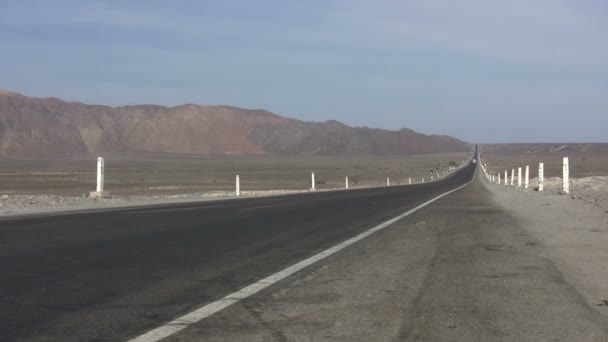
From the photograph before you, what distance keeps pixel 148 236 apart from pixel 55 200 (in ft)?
41.3

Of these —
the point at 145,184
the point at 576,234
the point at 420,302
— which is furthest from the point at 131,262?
the point at 145,184

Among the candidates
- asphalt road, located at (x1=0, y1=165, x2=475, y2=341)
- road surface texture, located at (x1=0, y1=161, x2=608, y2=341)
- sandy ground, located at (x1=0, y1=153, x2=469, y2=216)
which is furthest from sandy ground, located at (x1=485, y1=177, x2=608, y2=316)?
sandy ground, located at (x1=0, y1=153, x2=469, y2=216)

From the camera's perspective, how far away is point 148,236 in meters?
13.3

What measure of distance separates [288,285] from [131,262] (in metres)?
2.76

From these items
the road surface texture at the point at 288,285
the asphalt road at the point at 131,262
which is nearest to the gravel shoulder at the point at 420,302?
the road surface texture at the point at 288,285

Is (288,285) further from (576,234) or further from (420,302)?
(576,234)

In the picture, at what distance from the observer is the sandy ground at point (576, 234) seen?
888 centimetres

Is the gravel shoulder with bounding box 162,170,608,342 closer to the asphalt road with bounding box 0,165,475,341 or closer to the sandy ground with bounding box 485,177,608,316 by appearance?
the sandy ground with bounding box 485,177,608,316

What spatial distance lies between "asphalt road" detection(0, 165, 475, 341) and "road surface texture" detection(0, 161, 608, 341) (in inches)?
0.8

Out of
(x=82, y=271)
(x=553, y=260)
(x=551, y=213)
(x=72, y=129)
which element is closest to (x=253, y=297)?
(x=82, y=271)

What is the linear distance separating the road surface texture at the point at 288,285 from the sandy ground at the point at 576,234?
25cm

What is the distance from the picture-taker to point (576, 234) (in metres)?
14.0

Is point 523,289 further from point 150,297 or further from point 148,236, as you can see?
point 148,236

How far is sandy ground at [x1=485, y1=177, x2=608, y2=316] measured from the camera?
29.1 feet
